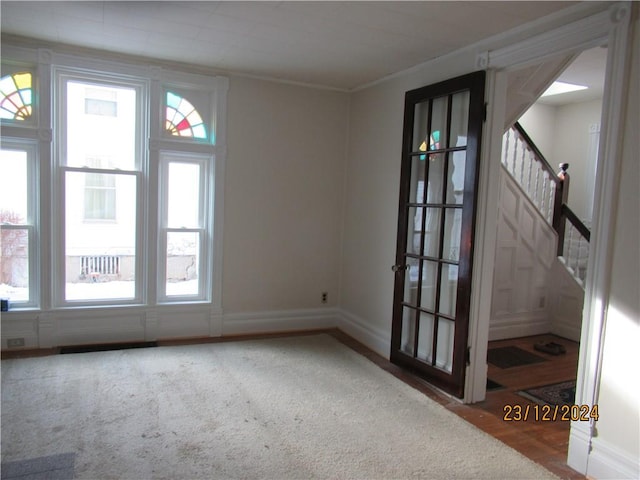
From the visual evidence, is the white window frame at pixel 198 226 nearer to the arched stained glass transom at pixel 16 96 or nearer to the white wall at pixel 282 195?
the white wall at pixel 282 195

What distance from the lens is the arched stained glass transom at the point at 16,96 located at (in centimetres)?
393

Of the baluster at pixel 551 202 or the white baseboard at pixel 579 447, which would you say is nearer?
the white baseboard at pixel 579 447

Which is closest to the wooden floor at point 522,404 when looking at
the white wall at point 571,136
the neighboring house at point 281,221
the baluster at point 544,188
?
the neighboring house at point 281,221

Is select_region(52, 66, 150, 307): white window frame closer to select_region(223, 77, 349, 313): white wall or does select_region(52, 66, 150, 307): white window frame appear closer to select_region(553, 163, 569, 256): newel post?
select_region(223, 77, 349, 313): white wall

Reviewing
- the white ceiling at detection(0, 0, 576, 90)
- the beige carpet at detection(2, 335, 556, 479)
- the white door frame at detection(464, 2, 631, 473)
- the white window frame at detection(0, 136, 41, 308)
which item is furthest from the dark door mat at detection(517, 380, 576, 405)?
the white window frame at detection(0, 136, 41, 308)

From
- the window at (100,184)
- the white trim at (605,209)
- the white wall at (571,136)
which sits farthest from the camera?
the white wall at (571,136)

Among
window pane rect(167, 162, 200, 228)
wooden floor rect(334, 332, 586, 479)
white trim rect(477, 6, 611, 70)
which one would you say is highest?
white trim rect(477, 6, 611, 70)

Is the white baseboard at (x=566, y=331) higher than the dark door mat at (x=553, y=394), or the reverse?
the white baseboard at (x=566, y=331)

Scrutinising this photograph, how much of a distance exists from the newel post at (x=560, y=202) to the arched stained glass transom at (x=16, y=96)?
537cm

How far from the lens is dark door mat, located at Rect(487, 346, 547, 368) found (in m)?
4.33

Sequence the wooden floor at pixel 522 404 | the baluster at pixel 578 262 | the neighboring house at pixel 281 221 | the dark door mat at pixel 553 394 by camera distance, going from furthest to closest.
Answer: the baluster at pixel 578 262 < the neighboring house at pixel 281 221 < the dark door mat at pixel 553 394 < the wooden floor at pixel 522 404

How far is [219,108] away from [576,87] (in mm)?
4190

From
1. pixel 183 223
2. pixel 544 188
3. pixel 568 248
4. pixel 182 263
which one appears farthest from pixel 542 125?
pixel 182 263

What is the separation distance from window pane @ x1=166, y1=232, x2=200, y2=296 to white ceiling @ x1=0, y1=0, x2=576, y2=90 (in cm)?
167
